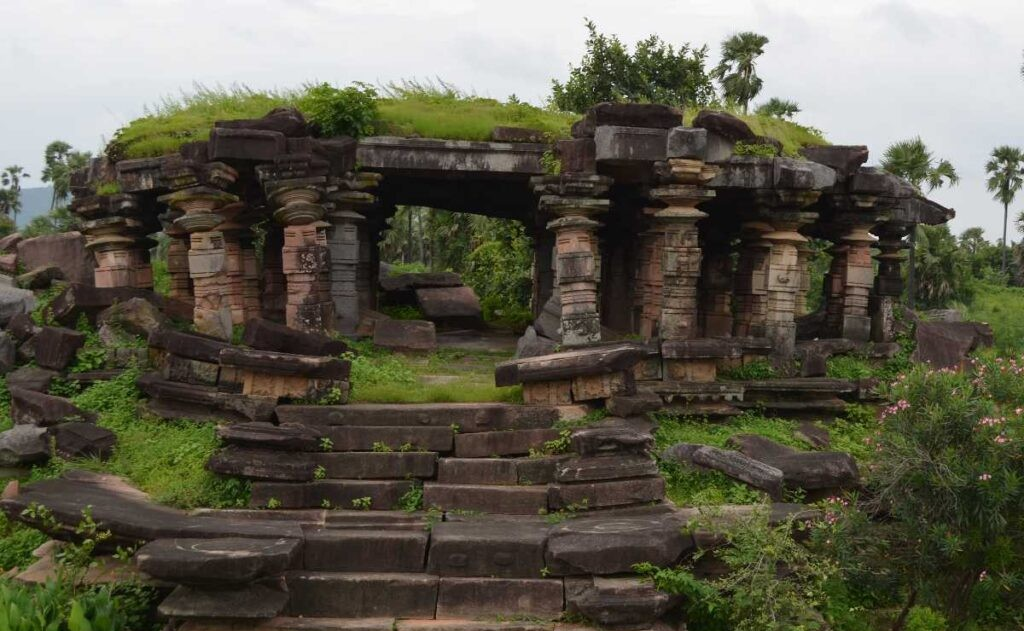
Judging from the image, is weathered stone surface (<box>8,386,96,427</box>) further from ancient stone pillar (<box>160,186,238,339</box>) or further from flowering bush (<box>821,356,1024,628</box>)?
flowering bush (<box>821,356,1024,628</box>)

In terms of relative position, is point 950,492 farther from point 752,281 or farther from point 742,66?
point 742,66

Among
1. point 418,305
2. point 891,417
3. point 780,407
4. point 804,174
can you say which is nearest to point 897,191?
point 804,174

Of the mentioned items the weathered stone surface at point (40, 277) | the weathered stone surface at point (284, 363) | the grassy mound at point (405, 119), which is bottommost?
the weathered stone surface at point (284, 363)

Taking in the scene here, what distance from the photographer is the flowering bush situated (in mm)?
5457

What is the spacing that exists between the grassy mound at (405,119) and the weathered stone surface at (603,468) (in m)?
5.48

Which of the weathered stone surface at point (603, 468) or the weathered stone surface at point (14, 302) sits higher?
the weathered stone surface at point (14, 302)

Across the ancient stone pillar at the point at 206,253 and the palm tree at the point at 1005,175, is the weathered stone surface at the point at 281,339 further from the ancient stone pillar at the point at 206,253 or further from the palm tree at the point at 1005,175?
the palm tree at the point at 1005,175

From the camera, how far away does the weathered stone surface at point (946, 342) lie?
38.3 ft

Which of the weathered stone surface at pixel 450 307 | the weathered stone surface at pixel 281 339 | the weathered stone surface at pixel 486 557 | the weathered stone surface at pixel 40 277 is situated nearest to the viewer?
the weathered stone surface at pixel 486 557

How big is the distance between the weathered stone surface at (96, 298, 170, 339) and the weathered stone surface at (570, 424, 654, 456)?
18.8 ft

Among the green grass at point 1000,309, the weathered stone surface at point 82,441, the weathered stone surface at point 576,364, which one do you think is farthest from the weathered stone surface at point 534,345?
the green grass at point 1000,309

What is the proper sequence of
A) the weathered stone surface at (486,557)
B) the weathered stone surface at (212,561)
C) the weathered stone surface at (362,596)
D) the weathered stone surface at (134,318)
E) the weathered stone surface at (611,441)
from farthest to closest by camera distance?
the weathered stone surface at (134,318) → the weathered stone surface at (611,441) → the weathered stone surface at (486,557) → the weathered stone surface at (362,596) → the weathered stone surface at (212,561)

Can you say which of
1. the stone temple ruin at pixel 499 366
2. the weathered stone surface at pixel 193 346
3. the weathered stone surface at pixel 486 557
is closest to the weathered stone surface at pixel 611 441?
the stone temple ruin at pixel 499 366

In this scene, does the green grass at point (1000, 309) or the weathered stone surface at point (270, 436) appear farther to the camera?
the green grass at point (1000, 309)
